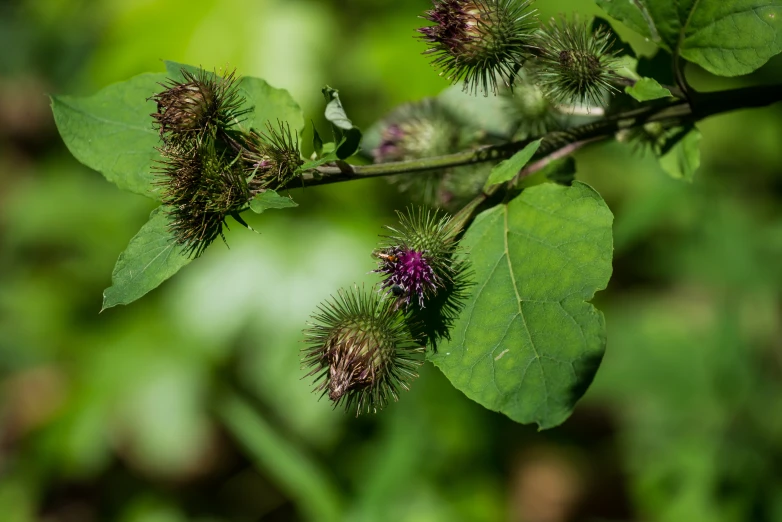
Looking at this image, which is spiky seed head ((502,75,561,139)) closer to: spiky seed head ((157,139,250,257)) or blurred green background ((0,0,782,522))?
spiky seed head ((157,139,250,257))

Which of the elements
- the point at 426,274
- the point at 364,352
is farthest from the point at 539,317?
the point at 364,352

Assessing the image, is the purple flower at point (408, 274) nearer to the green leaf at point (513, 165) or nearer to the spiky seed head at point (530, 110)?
the green leaf at point (513, 165)

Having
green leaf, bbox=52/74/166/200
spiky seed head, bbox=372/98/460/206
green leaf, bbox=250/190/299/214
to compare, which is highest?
green leaf, bbox=52/74/166/200

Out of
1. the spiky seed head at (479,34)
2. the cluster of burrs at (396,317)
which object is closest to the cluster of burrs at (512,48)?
the spiky seed head at (479,34)

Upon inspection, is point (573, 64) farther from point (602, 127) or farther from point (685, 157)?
point (685, 157)

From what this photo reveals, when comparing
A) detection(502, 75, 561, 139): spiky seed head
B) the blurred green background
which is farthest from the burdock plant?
the blurred green background

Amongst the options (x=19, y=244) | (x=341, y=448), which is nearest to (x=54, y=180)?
(x=19, y=244)
